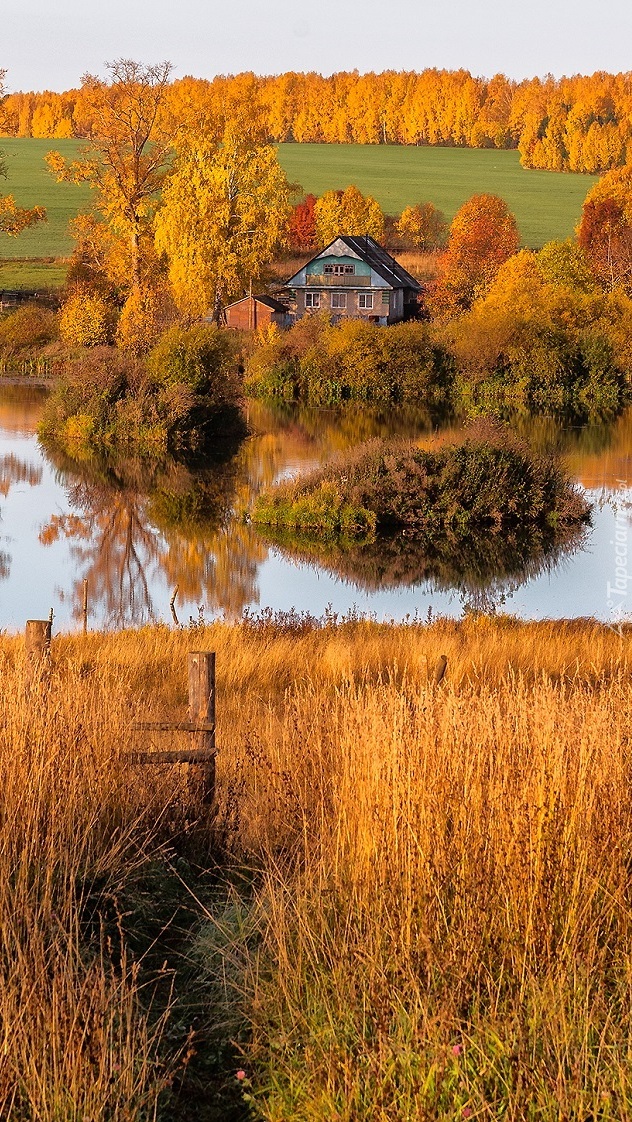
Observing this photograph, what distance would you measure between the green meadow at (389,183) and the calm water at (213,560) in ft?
172

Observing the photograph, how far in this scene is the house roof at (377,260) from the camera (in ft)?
269

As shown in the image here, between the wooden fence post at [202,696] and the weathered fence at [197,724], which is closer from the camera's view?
the weathered fence at [197,724]

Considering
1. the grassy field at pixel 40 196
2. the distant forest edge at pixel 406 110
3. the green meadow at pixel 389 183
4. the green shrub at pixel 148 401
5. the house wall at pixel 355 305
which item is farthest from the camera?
the distant forest edge at pixel 406 110

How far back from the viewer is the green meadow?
10075 cm

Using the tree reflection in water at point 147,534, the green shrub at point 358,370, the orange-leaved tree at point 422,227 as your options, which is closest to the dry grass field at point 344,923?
the tree reflection in water at point 147,534

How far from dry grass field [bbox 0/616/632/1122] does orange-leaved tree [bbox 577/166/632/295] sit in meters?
73.5

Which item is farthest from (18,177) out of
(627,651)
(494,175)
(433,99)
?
(627,651)

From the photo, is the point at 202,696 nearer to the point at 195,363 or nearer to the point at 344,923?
the point at 344,923

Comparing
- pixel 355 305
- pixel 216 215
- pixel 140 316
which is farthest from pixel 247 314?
pixel 140 316

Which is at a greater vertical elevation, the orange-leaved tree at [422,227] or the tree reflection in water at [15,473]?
the orange-leaved tree at [422,227]

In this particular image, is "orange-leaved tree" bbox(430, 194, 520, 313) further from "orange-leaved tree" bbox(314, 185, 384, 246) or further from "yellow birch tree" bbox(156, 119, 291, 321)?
"yellow birch tree" bbox(156, 119, 291, 321)

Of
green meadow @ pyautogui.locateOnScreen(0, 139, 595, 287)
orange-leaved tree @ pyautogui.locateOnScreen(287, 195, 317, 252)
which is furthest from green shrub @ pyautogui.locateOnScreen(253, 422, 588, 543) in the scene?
orange-leaved tree @ pyautogui.locateOnScreen(287, 195, 317, 252)

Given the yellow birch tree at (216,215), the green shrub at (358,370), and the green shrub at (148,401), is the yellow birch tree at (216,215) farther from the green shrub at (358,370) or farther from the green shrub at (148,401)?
the green shrub at (148,401)

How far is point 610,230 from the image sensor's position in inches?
3452
